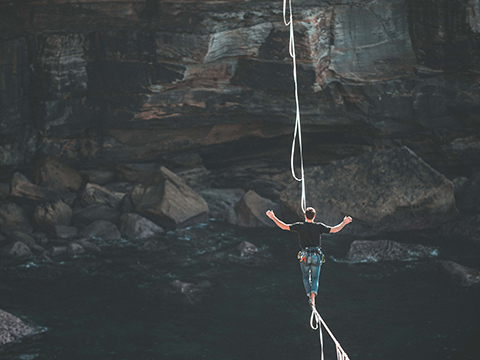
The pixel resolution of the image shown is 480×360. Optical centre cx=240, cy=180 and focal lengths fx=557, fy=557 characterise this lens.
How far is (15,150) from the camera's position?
2289 centimetres

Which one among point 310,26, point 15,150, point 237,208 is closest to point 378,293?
point 237,208

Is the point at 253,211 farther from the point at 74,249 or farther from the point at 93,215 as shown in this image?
the point at 74,249

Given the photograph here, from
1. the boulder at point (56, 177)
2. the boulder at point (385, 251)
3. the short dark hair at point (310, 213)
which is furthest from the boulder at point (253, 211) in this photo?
the short dark hair at point (310, 213)

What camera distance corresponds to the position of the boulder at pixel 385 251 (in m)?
17.8

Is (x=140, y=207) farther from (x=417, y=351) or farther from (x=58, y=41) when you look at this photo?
(x=417, y=351)

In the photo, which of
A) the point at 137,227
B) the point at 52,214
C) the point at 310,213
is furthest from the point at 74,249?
the point at 310,213

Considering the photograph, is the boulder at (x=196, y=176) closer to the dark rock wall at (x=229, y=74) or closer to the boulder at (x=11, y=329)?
the dark rock wall at (x=229, y=74)

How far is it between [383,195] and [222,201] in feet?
24.1

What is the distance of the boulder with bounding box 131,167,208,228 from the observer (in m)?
21.1

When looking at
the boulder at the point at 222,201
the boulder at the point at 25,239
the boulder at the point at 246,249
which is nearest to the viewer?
the boulder at the point at 246,249

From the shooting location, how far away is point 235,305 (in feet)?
50.3

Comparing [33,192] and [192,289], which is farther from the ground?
[33,192]

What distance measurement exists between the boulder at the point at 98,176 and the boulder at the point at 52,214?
3.23 metres

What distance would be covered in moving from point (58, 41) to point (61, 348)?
11.9 m
